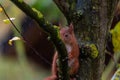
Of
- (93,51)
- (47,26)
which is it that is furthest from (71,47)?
(47,26)

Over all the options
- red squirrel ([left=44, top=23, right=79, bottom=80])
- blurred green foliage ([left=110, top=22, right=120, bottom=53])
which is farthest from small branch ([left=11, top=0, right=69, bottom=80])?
blurred green foliage ([left=110, top=22, right=120, bottom=53])

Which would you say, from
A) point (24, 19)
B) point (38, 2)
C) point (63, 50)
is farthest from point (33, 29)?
point (63, 50)

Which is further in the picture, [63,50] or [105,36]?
[105,36]

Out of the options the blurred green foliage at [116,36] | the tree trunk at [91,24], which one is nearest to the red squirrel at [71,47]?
the tree trunk at [91,24]

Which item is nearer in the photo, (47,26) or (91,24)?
(47,26)

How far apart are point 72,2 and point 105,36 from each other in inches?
4.6

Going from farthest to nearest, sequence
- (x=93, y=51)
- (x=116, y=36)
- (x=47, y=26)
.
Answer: (x=116, y=36) < (x=93, y=51) < (x=47, y=26)

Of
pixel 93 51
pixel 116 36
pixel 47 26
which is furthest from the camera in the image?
pixel 116 36

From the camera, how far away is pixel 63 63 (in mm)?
757

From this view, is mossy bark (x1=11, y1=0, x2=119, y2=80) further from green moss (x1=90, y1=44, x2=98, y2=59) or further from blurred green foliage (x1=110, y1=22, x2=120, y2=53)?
blurred green foliage (x1=110, y1=22, x2=120, y2=53)

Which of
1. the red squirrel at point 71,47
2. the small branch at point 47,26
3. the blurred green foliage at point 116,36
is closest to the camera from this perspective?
the small branch at point 47,26

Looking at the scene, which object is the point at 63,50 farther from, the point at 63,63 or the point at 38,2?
the point at 38,2

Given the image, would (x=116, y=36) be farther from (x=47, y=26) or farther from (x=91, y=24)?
(x=47, y=26)

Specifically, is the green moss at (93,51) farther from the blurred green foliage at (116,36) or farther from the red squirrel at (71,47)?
the blurred green foliage at (116,36)
